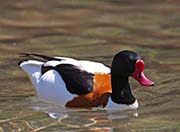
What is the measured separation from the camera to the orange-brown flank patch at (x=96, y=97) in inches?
348

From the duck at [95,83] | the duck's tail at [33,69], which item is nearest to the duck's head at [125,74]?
the duck at [95,83]

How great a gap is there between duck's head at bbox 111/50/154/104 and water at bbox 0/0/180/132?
0.18 meters

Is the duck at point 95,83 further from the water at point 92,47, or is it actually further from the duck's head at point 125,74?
the water at point 92,47

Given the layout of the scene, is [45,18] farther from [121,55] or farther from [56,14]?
[121,55]

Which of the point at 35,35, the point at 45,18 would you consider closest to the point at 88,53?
the point at 35,35

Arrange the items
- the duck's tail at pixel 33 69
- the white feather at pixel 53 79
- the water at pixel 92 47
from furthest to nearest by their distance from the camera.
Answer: the duck's tail at pixel 33 69 → the white feather at pixel 53 79 → the water at pixel 92 47

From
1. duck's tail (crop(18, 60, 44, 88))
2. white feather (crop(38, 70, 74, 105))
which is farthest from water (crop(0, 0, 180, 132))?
duck's tail (crop(18, 60, 44, 88))

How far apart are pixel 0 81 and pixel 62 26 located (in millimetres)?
3111

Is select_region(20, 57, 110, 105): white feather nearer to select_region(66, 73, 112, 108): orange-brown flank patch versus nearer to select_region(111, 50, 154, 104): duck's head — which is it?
select_region(66, 73, 112, 108): orange-brown flank patch

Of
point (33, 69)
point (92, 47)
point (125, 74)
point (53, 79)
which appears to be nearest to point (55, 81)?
point (53, 79)

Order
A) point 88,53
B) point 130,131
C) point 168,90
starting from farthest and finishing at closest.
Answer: point 88,53, point 168,90, point 130,131

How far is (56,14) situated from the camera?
13461 mm

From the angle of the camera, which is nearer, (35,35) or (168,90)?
(168,90)

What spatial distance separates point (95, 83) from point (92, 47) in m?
2.62
